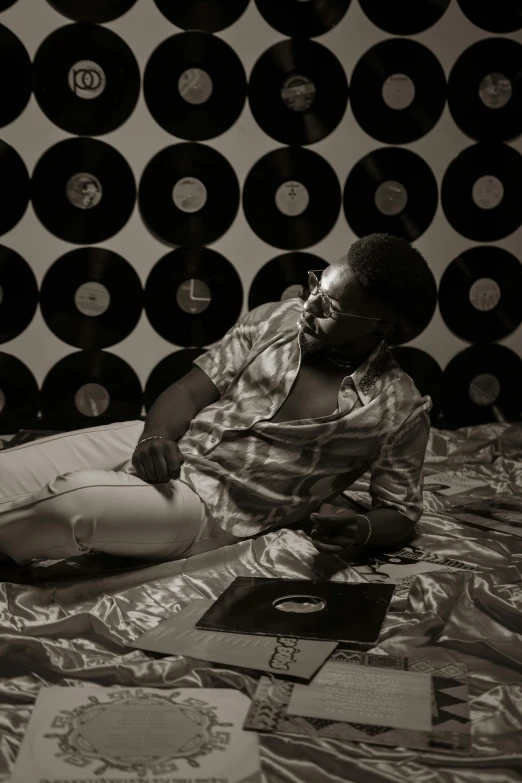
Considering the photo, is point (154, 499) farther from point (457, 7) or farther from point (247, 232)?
point (457, 7)

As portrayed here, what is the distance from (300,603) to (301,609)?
3 cm

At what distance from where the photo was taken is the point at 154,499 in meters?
1.33

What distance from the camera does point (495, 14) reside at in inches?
110

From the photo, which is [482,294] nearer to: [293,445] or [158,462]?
[293,445]

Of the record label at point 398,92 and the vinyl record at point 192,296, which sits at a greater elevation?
the record label at point 398,92

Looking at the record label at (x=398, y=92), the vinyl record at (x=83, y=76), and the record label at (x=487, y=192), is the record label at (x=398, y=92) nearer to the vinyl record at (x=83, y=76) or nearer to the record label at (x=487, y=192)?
the record label at (x=487, y=192)

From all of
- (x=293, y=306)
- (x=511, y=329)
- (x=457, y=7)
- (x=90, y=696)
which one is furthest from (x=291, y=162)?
(x=90, y=696)

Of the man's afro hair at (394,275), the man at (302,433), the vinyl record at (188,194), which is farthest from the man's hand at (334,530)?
the vinyl record at (188,194)

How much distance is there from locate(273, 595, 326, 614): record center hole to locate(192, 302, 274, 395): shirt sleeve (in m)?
0.52

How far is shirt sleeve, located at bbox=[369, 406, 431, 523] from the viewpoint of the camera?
149 centimetres

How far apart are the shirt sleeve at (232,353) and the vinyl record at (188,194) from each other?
43.8 inches

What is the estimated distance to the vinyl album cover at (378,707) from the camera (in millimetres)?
876

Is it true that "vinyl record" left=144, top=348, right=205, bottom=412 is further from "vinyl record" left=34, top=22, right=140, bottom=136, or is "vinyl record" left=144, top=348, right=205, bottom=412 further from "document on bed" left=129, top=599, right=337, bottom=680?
"document on bed" left=129, top=599, right=337, bottom=680

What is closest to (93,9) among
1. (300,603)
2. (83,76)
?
(83,76)
